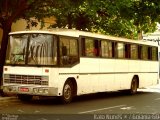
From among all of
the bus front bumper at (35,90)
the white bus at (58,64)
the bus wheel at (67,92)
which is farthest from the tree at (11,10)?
the bus wheel at (67,92)

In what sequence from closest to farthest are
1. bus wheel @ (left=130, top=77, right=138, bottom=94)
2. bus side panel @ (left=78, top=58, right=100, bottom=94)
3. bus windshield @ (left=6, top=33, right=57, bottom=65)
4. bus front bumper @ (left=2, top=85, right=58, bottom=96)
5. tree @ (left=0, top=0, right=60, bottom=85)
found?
bus front bumper @ (left=2, top=85, right=58, bottom=96), bus windshield @ (left=6, top=33, right=57, bottom=65), bus side panel @ (left=78, top=58, right=100, bottom=94), tree @ (left=0, top=0, right=60, bottom=85), bus wheel @ (left=130, top=77, right=138, bottom=94)

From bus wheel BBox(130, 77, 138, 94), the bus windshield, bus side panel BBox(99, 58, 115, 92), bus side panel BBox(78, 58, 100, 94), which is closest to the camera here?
the bus windshield

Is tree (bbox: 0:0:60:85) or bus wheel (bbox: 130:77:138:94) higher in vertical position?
tree (bbox: 0:0:60:85)

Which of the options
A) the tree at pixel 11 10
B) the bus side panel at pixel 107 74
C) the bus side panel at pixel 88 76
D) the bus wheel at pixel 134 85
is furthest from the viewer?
the bus wheel at pixel 134 85

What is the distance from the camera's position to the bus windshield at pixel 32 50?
17.3 meters

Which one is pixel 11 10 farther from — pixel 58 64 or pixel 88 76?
pixel 58 64

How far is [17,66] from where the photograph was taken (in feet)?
57.8

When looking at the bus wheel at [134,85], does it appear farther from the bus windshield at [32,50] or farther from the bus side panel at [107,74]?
the bus windshield at [32,50]

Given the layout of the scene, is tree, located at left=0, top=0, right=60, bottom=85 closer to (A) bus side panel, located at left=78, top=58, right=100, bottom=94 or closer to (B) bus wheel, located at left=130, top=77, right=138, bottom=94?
(A) bus side panel, located at left=78, top=58, right=100, bottom=94

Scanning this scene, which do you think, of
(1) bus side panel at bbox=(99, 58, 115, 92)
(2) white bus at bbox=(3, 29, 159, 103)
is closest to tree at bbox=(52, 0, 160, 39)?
(2) white bus at bbox=(3, 29, 159, 103)

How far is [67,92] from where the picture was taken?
1784 centimetres

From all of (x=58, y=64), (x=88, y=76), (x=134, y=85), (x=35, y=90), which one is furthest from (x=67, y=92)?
(x=134, y=85)

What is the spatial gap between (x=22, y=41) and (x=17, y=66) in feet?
3.49

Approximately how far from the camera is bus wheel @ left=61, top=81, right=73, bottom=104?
17688 mm
